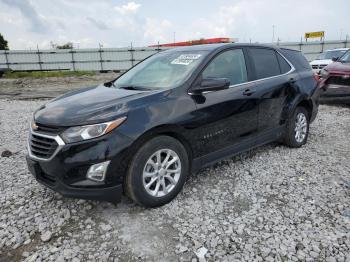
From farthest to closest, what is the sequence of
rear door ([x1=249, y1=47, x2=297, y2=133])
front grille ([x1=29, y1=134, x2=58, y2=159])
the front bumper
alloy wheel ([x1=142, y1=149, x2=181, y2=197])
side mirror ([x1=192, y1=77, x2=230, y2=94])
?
1. rear door ([x1=249, y1=47, x2=297, y2=133])
2. side mirror ([x1=192, y1=77, x2=230, y2=94])
3. alloy wheel ([x1=142, y1=149, x2=181, y2=197])
4. front grille ([x1=29, y1=134, x2=58, y2=159])
5. the front bumper

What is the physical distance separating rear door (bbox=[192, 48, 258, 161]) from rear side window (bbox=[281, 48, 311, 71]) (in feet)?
3.99

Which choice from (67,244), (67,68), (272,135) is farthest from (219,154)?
(67,68)

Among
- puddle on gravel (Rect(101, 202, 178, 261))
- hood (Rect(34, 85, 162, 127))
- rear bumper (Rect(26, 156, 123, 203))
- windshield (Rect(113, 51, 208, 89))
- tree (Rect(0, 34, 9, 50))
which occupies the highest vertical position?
tree (Rect(0, 34, 9, 50))

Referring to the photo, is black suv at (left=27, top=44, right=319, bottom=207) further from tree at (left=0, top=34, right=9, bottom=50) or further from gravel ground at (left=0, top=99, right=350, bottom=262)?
tree at (left=0, top=34, right=9, bottom=50)

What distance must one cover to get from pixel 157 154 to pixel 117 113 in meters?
0.59

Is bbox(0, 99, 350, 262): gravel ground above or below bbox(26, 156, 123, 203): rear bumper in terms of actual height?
below

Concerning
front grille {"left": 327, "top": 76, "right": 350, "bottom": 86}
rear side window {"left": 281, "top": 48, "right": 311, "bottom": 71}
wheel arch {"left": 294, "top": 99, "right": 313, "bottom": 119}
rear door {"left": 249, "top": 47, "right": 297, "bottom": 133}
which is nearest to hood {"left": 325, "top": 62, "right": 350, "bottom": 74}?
front grille {"left": 327, "top": 76, "right": 350, "bottom": 86}

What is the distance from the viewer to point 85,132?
2.67 meters

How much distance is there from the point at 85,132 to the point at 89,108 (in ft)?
1.06

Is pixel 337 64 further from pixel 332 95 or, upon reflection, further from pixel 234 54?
pixel 234 54

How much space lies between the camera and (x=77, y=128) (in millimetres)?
2691

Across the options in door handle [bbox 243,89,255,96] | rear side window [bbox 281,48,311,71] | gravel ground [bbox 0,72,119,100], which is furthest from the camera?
gravel ground [bbox 0,72,119,100]

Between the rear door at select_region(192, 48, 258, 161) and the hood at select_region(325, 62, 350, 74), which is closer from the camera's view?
the rear door at select_region(192, 48, 258, 161)

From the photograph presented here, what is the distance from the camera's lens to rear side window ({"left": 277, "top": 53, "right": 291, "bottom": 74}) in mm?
4613
